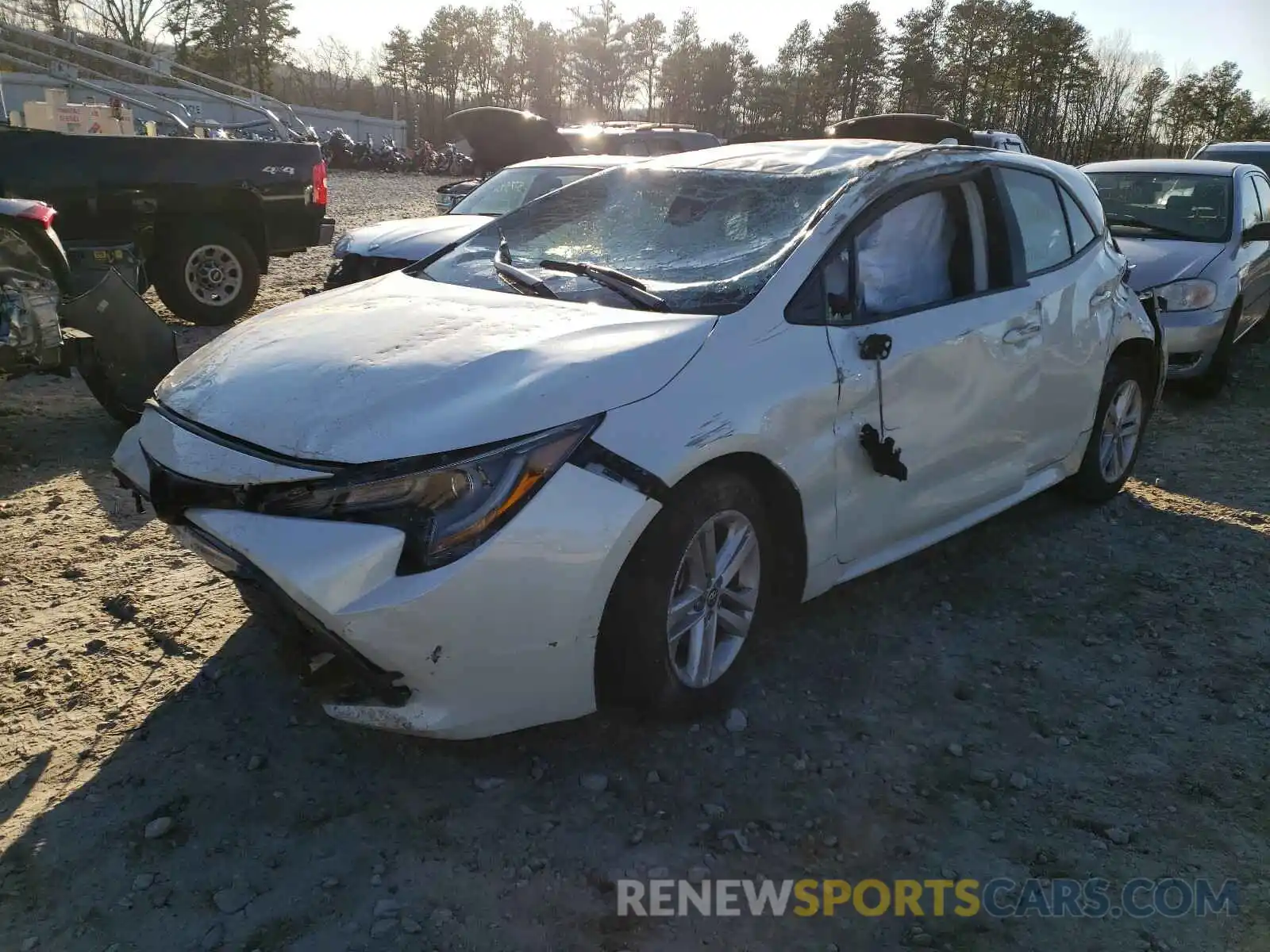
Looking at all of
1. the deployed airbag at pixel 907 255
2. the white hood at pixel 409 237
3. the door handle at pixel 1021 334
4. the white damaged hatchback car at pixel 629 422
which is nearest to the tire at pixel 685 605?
the white damaged hatchback car at pixel 629 422

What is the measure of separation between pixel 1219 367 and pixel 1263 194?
2158 millimetres

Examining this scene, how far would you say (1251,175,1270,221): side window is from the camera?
8.29 m

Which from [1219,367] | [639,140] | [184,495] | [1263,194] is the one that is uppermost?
[639,140]

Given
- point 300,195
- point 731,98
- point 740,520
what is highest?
point 731,98

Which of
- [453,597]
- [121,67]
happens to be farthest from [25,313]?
[121,67]

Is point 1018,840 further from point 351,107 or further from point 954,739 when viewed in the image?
point 351,107

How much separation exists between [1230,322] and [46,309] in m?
7.80

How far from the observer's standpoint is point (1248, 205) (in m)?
7.91

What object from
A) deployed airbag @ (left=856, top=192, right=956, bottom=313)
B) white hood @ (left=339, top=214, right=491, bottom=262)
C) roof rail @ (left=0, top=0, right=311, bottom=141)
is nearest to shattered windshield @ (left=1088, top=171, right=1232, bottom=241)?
deployed airbag @ (left=856, top=192, right=956, bottom=313)

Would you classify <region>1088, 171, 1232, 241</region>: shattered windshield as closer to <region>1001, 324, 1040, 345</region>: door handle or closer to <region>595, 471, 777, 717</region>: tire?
<region>1001, 324, 1040, 345</region>: door handle

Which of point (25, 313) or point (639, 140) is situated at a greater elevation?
point (639, 140)

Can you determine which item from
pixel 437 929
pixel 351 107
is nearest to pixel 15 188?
pixel 437 929

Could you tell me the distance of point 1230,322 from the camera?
24.1ft
